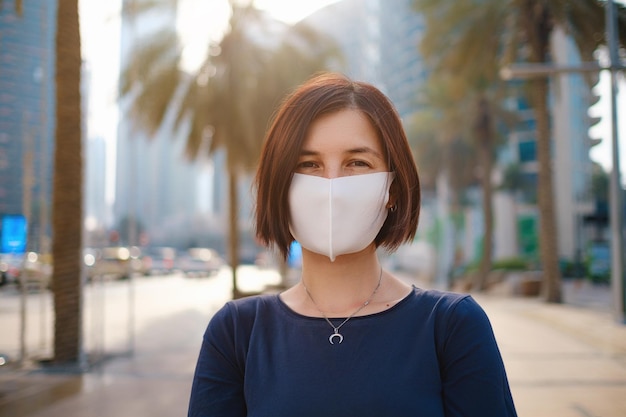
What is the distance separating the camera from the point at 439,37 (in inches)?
709

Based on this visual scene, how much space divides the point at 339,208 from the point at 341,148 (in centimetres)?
16

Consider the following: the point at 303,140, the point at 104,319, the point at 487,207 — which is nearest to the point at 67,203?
the point at 104,319

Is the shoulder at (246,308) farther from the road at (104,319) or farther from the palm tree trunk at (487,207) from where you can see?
the palm tree trunk at (487,207)

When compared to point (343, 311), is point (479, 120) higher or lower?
higher

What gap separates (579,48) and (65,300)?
13606 millimetres

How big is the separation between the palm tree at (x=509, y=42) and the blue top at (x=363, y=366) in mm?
16853

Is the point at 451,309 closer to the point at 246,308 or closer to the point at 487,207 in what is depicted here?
the point at 246,308

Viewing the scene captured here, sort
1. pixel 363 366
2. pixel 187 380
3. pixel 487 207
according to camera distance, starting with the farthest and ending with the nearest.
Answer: pixel 487 207 → pixel 187 380 → pixel 363 366

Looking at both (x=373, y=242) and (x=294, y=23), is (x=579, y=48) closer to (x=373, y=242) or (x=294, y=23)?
(x=294, y=23)

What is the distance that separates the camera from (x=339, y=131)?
153 cm

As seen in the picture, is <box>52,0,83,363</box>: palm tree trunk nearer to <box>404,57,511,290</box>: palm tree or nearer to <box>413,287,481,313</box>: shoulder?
<box>413,287,481,313</box>: shoulder

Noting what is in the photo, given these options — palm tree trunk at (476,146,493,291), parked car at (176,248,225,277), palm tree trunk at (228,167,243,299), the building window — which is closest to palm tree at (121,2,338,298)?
palm tree trunk at (228,167,243,299)

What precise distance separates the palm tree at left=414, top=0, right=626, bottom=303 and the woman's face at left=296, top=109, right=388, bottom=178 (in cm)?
1667

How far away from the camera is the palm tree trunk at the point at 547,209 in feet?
57.6
